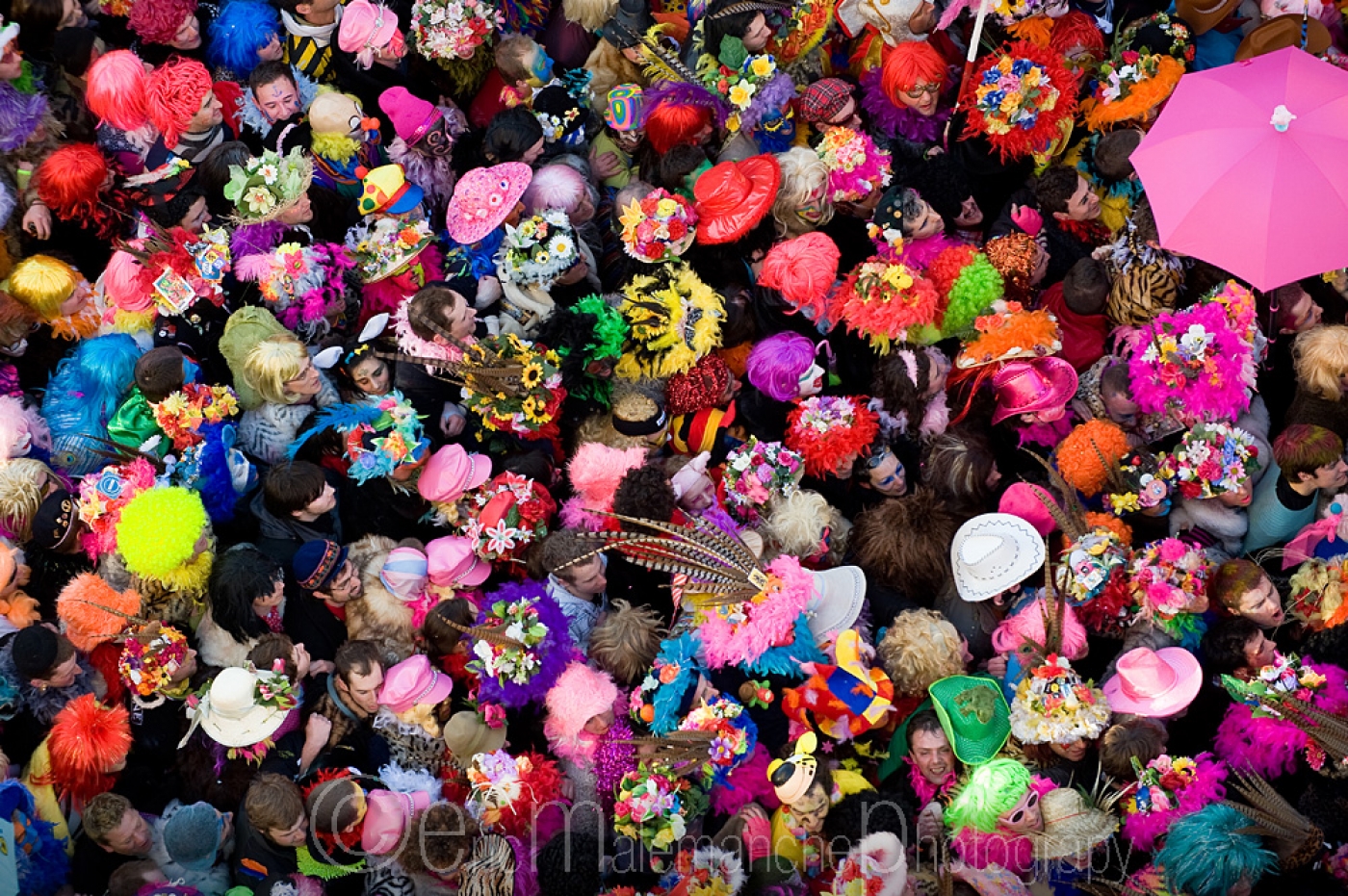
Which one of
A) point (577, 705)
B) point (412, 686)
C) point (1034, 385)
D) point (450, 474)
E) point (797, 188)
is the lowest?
point (412, 686)

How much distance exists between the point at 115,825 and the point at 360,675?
106 centimetres

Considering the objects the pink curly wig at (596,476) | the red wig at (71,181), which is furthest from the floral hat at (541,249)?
the red wig at (71,181)

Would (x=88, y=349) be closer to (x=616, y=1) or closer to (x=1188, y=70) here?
(x=616, y=1)

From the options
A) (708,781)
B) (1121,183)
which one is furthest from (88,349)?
(1121,183)

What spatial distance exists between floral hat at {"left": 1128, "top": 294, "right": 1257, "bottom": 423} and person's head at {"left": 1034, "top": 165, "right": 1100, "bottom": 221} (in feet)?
2.51

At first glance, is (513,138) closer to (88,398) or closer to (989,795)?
(88,398)

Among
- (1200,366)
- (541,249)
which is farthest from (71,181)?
(1200,366)

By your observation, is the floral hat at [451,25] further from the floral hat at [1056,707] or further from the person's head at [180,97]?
the floral hat at [1056,707]

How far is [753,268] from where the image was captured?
598cm

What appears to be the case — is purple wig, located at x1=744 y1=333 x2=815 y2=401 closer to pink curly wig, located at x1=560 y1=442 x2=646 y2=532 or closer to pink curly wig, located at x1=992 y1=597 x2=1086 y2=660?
pink curly wig, located at x1=560 y1=442 x2=646 y2=532

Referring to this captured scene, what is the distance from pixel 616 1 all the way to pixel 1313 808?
4.90 metres

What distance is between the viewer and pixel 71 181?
19.5 feet

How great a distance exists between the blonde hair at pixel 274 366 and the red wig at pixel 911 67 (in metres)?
3.13

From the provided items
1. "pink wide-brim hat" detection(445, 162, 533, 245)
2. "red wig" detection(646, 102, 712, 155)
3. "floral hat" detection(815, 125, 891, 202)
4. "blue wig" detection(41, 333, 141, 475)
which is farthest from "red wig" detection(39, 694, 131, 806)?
"floral hat" detection(815, 125, 891, 202)
